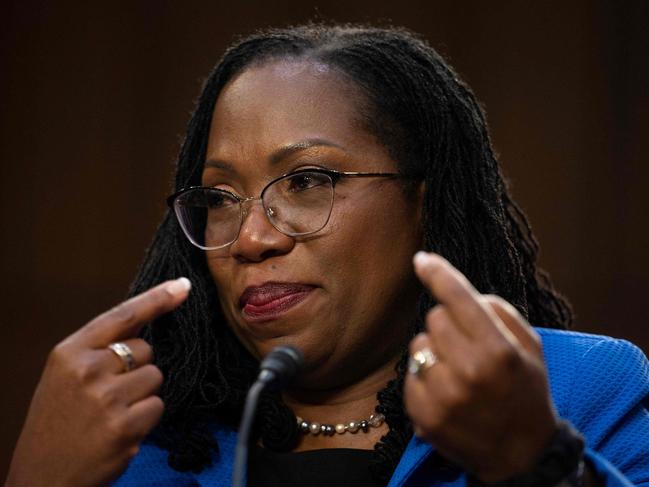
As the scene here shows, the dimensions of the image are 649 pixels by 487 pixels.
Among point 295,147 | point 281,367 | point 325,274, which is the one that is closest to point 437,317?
point 281,367

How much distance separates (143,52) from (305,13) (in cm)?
64

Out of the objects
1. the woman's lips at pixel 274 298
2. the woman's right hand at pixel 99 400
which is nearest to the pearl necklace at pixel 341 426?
the woman's lips at pixel 274 298

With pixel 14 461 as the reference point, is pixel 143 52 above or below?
above

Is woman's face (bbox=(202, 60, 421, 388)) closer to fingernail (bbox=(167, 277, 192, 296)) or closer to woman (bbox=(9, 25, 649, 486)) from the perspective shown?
woman (bbox=(9, 25, 649, 486))

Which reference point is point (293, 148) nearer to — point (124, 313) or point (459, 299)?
point (124, 313)

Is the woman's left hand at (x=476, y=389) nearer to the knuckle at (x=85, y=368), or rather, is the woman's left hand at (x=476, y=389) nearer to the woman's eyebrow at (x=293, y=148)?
the knuckle at (x=85, y=368)

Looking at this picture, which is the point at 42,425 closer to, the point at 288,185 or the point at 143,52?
the point at 288,185

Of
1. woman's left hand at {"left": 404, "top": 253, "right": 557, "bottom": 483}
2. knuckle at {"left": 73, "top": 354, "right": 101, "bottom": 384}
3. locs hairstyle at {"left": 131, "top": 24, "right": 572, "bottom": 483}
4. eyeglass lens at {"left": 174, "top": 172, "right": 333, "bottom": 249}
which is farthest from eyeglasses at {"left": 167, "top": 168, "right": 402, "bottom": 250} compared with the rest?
woman's left hand at {"left": 404, "top": 253, "right": 557, "bottom": 483}

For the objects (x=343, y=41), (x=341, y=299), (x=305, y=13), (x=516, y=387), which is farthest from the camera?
(x=305, y=13)

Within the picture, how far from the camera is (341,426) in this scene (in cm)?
182

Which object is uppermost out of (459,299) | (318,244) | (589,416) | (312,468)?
(459,299)

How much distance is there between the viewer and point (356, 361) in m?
1.78

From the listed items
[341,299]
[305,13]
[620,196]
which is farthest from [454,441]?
[305,13]

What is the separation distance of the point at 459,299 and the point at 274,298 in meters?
0.63
